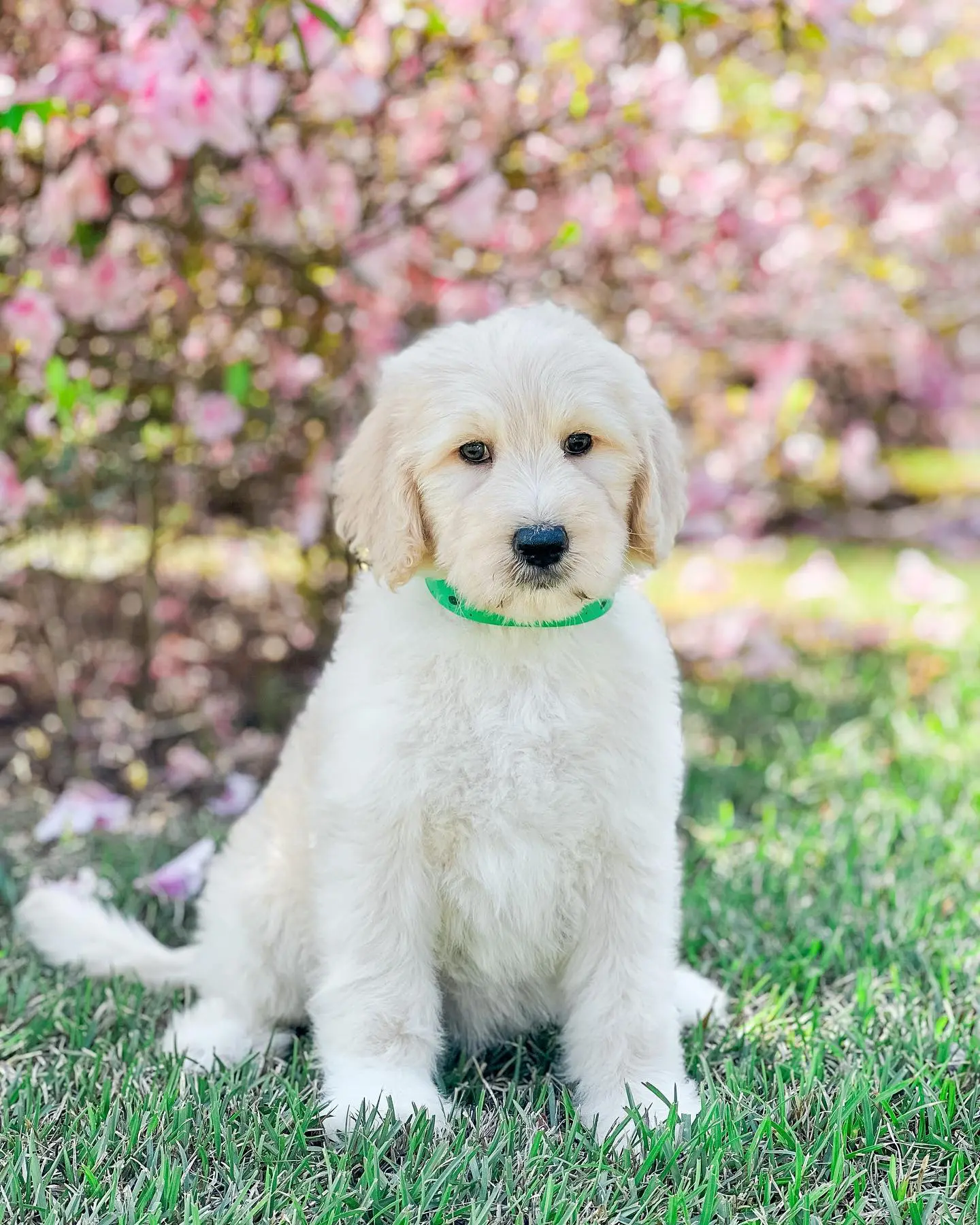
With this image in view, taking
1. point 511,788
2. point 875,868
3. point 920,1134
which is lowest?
point 875,868

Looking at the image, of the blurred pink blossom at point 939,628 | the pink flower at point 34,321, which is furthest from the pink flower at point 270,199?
the blurred pink blossom at point 939,628

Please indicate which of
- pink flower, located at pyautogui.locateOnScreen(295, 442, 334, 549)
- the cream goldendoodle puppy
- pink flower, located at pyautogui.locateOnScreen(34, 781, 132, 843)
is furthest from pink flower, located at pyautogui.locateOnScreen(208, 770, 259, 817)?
the cream goldendoodle puppy

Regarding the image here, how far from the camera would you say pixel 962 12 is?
17.8ft

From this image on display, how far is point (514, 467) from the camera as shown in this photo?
7.47ft

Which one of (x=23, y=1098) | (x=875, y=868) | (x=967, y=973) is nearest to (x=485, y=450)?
(x=23, y=1098)

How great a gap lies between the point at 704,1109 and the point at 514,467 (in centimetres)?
121

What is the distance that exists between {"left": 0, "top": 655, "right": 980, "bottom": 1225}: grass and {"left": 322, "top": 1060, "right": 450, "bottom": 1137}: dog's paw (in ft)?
0.13

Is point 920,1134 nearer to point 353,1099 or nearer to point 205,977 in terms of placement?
point 353,1099

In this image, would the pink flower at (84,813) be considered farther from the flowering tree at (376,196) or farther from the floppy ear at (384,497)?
the floppy ear at (384,497)

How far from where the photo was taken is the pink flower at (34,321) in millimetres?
3594

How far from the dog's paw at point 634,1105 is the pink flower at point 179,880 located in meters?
1.42

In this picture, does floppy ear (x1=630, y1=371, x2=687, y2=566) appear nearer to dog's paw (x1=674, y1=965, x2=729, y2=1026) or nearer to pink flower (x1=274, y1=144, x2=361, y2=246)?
dog's paw (x1=674, y1=965, x2=729, y2=1026)

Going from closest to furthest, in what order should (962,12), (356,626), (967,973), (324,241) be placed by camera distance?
1. (356,626)
2. (967,973)
3. (324,241)
4. (962,12)

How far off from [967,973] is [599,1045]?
1045mm
